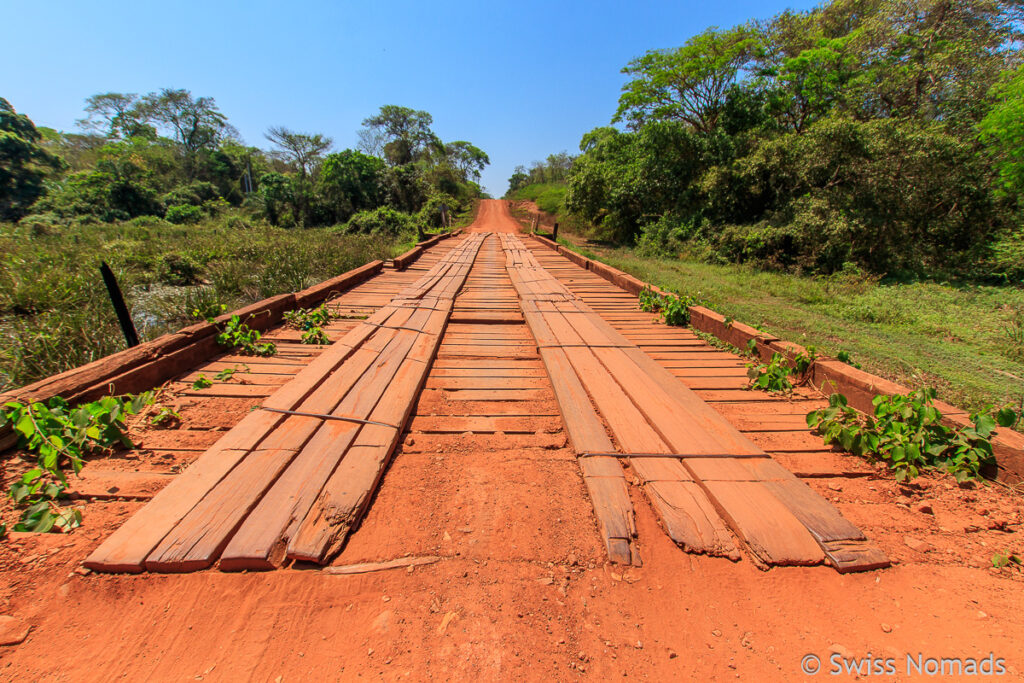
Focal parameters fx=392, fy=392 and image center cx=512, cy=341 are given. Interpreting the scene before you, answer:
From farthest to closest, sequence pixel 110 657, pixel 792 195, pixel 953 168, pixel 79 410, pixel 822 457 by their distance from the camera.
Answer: pixel 792 195, pixel 953 168, pixel 822 457, pixel 79 410, pixel 110 657

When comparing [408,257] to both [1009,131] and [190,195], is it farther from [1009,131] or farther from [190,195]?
[190,195]

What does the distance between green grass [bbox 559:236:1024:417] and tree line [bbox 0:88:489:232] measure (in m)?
17.9

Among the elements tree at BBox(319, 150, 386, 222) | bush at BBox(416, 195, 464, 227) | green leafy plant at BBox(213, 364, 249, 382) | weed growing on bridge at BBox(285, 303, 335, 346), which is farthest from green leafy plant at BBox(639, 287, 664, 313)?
tree at BBox(319, 150, 386, 222)

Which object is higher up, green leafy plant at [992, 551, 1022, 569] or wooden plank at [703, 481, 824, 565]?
wooden plank at [703, 481, 824, 565]

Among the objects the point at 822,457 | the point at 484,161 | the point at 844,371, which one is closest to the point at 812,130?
the point at 844,371

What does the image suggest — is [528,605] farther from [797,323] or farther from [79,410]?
[797,323]

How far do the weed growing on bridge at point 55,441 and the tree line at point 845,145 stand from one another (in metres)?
13.3

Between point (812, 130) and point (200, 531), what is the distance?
52.3ft

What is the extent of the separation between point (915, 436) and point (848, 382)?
1.87ft

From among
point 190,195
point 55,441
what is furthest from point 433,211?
point 55,441

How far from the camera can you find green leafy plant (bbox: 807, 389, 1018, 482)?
1909 mm

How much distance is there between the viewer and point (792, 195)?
42.6 ft

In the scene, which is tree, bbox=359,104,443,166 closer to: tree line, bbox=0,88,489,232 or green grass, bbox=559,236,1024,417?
tree line, bbox=0,88,489,232

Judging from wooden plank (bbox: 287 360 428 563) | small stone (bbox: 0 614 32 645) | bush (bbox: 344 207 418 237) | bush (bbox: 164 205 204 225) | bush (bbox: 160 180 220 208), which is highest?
bush (bbox: 160 180 220 208)
